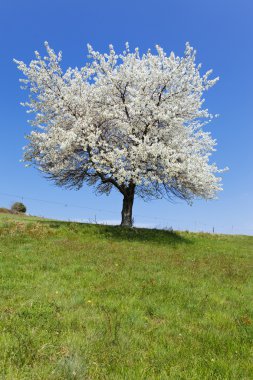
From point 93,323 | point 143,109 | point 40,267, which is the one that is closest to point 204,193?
point 143,109

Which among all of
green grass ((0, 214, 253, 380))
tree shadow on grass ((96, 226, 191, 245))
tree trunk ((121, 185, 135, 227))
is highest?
tree trunk ((121, 185, 135, 227))

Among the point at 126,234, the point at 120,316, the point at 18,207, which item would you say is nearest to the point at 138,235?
the point at 126,234

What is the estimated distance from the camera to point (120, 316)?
10.6 metres

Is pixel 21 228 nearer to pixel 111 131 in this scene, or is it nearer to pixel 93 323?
pixel 111 131

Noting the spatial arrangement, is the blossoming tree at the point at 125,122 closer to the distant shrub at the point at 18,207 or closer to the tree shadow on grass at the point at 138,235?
the tree shadow on grass at the point at 138,235

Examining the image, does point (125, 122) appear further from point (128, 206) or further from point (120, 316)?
point (120, 316)

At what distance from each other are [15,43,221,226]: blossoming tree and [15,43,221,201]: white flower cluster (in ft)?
0.28

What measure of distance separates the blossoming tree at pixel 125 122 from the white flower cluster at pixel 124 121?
0.09m

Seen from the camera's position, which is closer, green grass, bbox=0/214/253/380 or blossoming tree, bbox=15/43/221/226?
green grass, bbox=0/214/253/380

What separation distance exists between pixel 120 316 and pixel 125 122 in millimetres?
23703

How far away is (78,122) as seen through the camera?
1278 inches

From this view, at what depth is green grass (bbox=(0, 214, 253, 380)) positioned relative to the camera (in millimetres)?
7777

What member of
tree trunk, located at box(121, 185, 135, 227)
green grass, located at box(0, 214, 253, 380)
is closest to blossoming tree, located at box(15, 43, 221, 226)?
tree trunk, located at box(121, 185, 135, 227)

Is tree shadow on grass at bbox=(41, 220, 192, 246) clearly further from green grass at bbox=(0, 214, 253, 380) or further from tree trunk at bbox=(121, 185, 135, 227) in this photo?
green grass at bbox=(0, 214, 253, 380)
